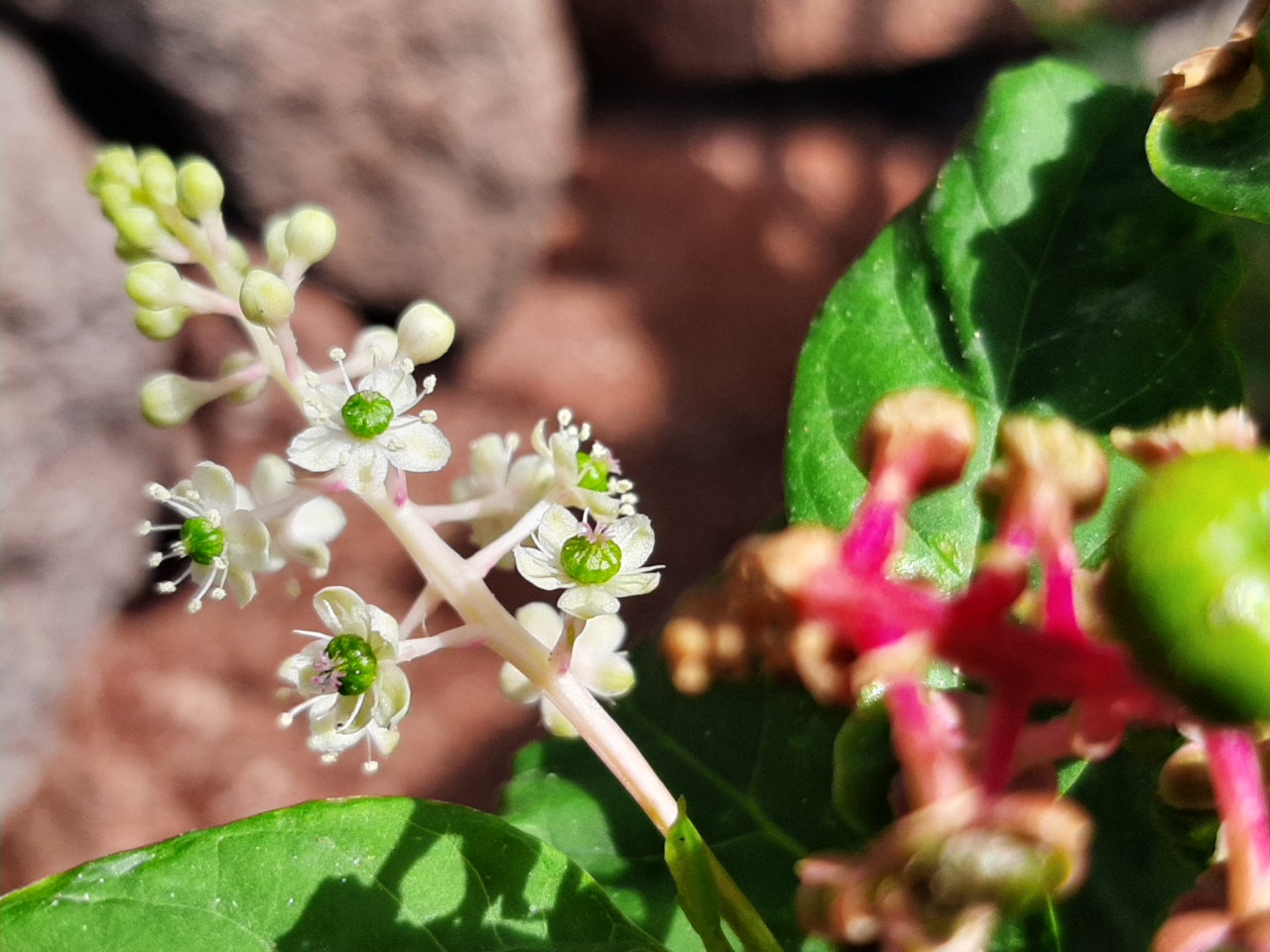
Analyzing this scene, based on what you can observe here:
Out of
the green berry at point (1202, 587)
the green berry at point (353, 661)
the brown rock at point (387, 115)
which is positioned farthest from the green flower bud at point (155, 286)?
the brown rock at point (387, 115)

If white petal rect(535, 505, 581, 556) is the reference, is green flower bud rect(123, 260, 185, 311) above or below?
above

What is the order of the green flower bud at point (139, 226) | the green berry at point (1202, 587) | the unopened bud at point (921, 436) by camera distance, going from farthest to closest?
the green flower bud at point (139, 226)
the unopened bud at point (921, 436)
the green berry at point (1202, 587)

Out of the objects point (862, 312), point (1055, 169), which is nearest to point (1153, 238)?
point (1055, 169)

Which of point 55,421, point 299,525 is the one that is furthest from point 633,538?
point 55,421

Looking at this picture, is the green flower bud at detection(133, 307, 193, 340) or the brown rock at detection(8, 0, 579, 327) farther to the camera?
the brown rock at detection(8, 0, 579, 327)

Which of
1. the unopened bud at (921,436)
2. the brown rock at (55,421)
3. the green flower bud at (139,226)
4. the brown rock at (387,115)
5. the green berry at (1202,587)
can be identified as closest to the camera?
the green berry at (1202,587)

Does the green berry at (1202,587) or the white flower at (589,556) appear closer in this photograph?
the green berry at (1202,587)

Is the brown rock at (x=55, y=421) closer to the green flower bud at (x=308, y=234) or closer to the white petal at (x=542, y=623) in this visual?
the green flower bud at (x=308, y=234)

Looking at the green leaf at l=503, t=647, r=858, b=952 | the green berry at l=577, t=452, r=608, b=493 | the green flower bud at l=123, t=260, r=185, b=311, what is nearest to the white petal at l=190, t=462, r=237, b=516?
the green flower bud at l=123, t=260, r=185, b=311

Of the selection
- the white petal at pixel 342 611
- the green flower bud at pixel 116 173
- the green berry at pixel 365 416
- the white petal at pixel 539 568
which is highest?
the green flower bud at pixel 116 173

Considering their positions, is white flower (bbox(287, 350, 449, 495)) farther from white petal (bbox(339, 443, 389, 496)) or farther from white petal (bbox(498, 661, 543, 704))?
white petal (bbox(498, 661, 543, 704))
